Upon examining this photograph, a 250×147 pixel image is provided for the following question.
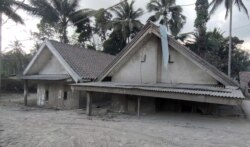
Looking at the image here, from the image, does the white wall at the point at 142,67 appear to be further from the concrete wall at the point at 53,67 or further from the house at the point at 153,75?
the concrete wall at the point at 53,67

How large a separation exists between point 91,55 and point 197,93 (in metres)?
13.5

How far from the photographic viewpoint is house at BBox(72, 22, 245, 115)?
11781 mm

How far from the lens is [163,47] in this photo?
1263 cm

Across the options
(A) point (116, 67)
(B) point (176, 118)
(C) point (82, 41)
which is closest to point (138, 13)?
(C) point (82, 41)

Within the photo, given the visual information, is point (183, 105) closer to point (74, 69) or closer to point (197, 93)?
point (197, 93)

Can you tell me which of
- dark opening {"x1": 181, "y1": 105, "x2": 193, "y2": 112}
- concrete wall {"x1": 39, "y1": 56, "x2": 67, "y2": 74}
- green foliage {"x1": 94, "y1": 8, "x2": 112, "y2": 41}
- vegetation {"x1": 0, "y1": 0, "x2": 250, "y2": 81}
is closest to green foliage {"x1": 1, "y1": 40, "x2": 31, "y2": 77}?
vegetation {"x1": 0, "y1": 0, "x2": 250, "y2": 81}

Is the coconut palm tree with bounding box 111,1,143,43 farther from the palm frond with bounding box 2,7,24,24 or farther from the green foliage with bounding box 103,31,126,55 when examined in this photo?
the palm frond with bounding box 2,7,24,24

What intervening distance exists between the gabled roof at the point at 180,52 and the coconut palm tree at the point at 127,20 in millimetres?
19134

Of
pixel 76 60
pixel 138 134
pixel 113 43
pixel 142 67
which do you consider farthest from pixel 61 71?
pixel 113 43

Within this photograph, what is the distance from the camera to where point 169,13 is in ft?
115

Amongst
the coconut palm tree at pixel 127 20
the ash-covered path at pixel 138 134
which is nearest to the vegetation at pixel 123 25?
the coconut palm tree at pixel 127 20

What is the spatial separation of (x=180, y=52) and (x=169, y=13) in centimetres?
2401

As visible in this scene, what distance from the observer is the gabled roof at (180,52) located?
11.6 metres

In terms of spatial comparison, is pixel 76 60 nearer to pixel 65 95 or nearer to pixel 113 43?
pixel 65 95
